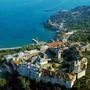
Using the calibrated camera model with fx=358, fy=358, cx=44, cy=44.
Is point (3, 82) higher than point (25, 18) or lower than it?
lower

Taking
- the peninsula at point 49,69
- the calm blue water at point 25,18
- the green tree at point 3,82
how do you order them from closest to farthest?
the peninsula at point 49,69 < the green tree at point 3,82 < the calm blue water at point 25,18

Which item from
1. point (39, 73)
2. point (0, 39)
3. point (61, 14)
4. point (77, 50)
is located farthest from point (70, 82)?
point (61, 14)

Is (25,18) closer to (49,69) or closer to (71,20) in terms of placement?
(71,20)

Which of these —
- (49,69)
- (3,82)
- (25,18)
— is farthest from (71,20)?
(3,82)

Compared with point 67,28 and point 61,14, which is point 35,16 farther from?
point 67,28

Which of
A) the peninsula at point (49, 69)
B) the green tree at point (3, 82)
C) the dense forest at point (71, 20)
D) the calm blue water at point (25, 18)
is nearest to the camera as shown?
the peninsula at point (49, 69)

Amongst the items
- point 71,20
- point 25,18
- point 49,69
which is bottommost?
point 49,69

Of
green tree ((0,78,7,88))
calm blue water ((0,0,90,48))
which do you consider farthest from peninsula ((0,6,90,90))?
calm blue water ((0,0,90,48))

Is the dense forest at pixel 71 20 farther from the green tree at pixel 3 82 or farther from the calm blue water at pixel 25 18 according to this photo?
the green tree at pixel 3 82

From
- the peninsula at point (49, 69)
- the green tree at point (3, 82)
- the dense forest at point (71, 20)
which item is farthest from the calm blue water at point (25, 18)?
the green tree at point (3, 82)
